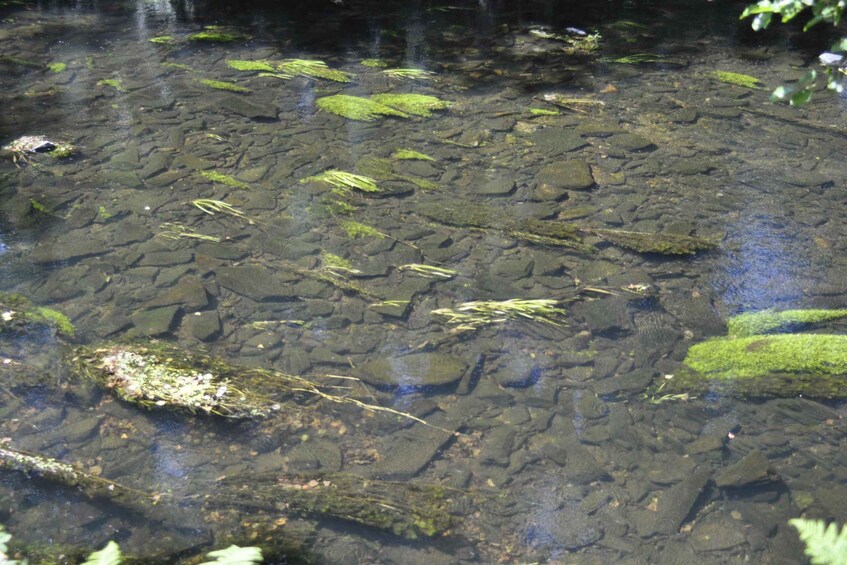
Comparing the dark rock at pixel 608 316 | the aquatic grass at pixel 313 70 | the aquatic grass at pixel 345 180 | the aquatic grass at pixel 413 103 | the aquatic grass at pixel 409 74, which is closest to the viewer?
the dark rock at pixel 608 316

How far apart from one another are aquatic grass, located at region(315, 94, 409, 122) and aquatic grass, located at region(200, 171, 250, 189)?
1.42m

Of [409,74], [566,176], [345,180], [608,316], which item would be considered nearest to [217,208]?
[345,180]

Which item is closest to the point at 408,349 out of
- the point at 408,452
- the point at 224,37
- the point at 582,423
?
the point at 408,452

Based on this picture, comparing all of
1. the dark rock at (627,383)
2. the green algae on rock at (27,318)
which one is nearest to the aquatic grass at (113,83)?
the green algae on rock at (27,318)

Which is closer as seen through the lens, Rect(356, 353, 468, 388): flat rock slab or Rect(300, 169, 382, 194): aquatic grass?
Rect(356, 353, 468, 388): flat rock slab

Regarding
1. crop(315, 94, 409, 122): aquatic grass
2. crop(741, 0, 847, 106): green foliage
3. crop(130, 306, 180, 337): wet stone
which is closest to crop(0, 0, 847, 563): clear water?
crop(130, 306, 180, 337): wet stone

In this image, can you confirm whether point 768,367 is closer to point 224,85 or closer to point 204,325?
point 204,325

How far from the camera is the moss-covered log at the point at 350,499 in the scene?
3043mm

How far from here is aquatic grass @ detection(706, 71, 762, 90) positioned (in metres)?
7.44

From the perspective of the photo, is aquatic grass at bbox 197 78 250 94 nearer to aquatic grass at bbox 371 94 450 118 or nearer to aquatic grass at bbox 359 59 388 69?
aquatic grass at bbox 371 94 450 118

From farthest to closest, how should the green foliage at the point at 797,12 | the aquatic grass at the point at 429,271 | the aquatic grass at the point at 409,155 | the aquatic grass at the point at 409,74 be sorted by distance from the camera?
the aquatic grass at the point at 409,74
the aquatic grass at the point at 409,155
the aquatic grass at the point at 429,271
the green foliage at the point at 797,12

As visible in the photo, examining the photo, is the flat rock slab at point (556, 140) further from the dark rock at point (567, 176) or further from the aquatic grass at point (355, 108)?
the aquatic grass at point (355, 108)

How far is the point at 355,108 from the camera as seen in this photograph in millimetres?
6641

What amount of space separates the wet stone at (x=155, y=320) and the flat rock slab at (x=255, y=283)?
1.26 feet
